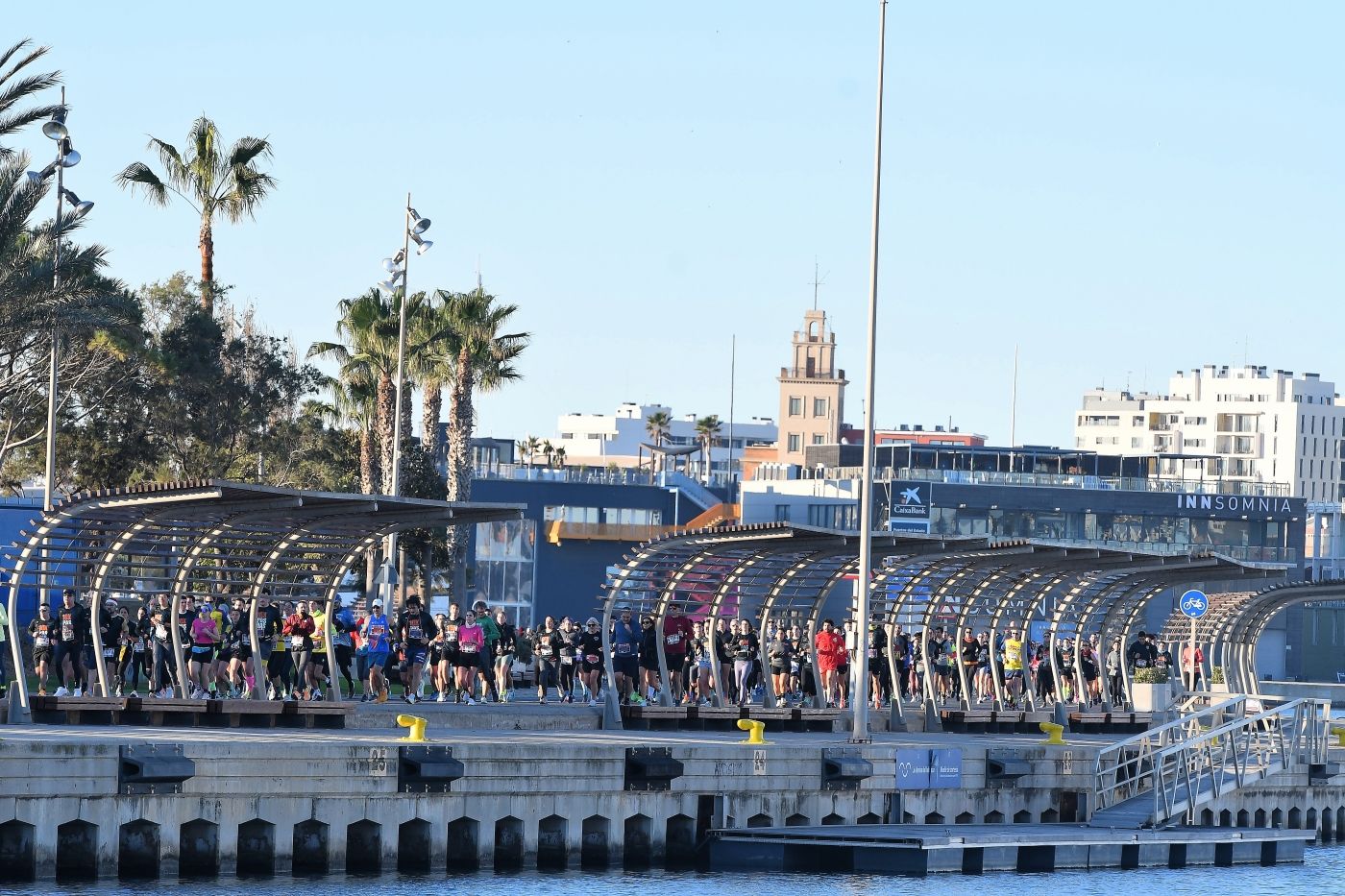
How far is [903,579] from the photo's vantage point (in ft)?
113

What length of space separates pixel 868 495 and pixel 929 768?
136 inches

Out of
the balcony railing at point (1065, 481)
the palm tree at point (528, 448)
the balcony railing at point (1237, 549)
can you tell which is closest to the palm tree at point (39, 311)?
the balcony railing at point (1065, 481)

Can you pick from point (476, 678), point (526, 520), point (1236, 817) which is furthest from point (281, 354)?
point (1236, 817)

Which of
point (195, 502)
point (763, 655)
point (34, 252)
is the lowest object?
point (763, 655)

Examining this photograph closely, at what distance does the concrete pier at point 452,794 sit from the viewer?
21.5 metres

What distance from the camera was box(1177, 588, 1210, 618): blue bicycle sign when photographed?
133ft

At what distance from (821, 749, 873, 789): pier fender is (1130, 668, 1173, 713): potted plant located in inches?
549

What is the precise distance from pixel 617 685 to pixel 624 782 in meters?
5.99

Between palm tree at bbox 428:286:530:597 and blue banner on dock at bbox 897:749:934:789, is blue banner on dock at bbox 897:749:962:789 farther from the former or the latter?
palm tree at bbox 428:286:530:597

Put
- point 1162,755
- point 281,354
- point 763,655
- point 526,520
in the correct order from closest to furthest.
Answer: point 1162,755 → point 763,655 → point 281,354 → point 526,520

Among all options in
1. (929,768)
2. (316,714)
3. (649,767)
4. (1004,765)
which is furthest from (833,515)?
(649,767)

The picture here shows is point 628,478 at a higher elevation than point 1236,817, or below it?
higher

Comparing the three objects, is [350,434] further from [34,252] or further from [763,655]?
[763,655]

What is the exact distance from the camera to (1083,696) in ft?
126
